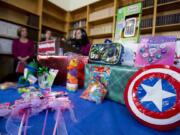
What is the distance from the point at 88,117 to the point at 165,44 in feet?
1.61

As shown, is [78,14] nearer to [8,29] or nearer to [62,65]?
[8,29]

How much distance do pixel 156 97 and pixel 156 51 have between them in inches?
9.6

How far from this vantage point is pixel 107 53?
0.60m

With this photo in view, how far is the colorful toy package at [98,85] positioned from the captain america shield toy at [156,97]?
0.48 ft

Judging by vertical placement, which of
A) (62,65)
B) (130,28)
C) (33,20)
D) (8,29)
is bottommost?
(62,65)

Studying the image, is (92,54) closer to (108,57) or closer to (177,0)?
(108,57)

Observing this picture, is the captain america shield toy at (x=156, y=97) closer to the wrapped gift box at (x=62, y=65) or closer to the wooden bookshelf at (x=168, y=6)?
the wrapped gift box at (x=62, y=65)

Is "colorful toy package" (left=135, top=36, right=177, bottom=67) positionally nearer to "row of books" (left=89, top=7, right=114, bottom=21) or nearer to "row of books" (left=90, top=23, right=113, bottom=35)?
"row of books" (left=90, top=23, right=113, bottom=35)

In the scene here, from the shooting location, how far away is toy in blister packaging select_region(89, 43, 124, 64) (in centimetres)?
56

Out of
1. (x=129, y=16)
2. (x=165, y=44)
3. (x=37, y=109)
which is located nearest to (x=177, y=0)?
(x=129, y=16)

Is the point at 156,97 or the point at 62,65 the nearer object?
the point at 156,97

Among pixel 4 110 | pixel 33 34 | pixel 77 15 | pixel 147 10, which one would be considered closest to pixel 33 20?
pixel 33 34

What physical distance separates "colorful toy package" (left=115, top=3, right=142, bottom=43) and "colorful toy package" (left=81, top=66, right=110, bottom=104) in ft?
0.91

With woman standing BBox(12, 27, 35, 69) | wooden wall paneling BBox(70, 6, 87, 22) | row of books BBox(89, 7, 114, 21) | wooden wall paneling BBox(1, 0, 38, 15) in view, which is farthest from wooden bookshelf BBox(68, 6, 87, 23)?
woman standing BBox(12, 27, 35, 69)
